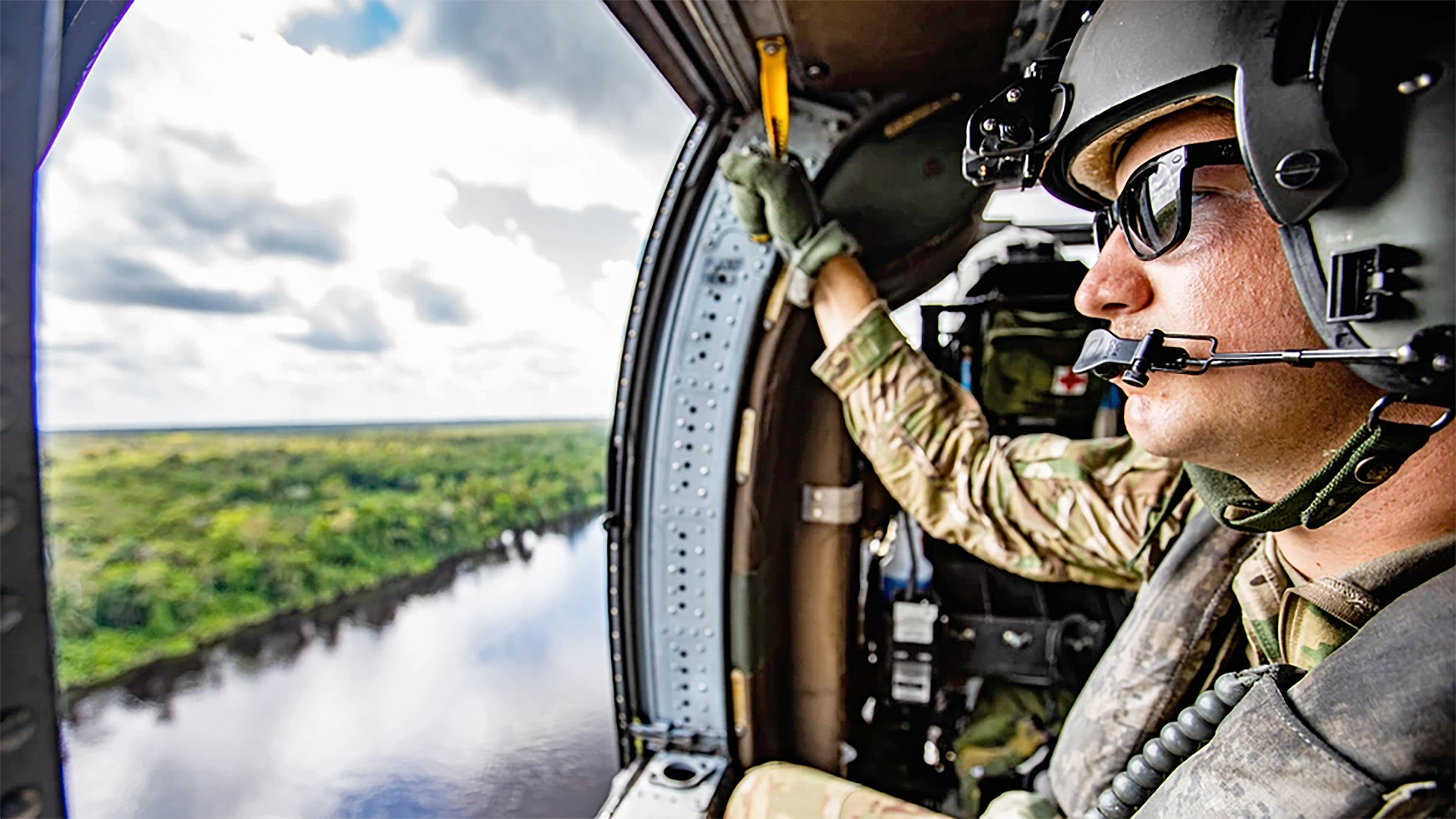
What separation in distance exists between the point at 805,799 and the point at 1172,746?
0.80 metres

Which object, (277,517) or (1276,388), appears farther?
(277,517)

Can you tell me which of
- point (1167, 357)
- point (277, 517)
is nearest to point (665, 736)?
point (1167, 357)

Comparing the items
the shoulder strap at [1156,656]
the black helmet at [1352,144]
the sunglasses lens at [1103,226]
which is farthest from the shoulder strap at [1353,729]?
the sunglasses lens at [1103,226]

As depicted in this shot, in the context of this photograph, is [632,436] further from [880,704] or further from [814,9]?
[880,704]

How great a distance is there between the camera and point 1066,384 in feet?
7.86

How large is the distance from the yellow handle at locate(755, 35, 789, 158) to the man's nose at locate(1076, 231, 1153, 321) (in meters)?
0.79

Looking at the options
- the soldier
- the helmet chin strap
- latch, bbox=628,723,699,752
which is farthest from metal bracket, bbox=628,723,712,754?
the helmet chin strap

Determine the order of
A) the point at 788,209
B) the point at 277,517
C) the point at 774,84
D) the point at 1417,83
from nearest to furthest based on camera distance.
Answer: the point at 1417,83, the point at 774,84, the point at 788,209, the point at 277,517

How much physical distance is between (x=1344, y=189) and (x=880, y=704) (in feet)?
7.07

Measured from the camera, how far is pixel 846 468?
1941 mm

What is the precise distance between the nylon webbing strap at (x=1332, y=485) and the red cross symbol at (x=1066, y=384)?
5.01 feet

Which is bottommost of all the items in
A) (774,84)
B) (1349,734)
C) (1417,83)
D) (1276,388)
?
(1349,734)

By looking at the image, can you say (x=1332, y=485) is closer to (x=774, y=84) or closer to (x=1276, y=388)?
(x=1276, y=388)

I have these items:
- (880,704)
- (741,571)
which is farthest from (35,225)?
(880,704)
